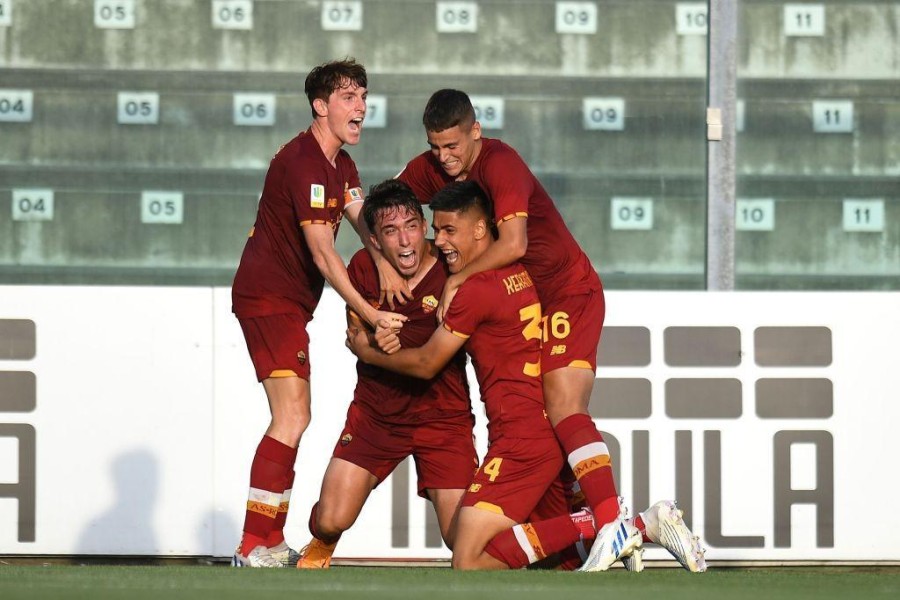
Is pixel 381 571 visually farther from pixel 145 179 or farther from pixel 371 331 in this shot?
pixel 145 179

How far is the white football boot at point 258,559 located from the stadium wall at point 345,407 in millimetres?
1281

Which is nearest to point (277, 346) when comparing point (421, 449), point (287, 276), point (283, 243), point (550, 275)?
point (287, 276)

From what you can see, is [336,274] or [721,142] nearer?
[336,274]

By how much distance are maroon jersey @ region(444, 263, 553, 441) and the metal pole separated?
9.42 ft

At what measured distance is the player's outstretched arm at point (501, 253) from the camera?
5.56m

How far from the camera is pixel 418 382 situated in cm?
592

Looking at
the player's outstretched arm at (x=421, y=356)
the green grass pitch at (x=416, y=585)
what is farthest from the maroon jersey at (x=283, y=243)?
the green grass pitch at (x=416, y=585)

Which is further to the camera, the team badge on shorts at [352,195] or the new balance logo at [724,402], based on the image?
the new balance logo at [724,402]

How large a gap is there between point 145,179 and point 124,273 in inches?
22.2

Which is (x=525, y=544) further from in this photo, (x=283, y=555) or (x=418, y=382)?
(x=283, y=555)

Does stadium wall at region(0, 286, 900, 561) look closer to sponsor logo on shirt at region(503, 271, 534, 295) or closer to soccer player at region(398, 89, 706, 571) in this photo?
soccer player at region(398, 89, 706, 571)

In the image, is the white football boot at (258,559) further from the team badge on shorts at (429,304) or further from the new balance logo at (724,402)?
the new balance logo at (724,402)

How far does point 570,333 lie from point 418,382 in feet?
1.93

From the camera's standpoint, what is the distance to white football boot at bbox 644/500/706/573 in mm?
5566
